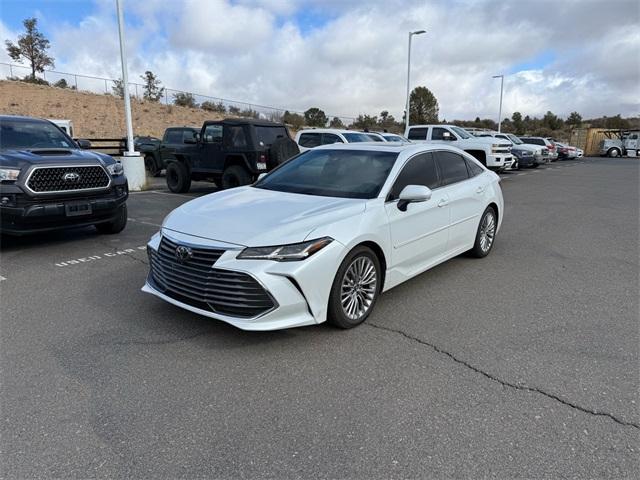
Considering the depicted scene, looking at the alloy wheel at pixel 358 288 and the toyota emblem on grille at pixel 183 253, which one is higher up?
the toyota emblem on grille at pixel 183 253

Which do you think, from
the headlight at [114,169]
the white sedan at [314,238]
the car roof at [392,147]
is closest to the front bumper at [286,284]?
the white sedan at [314,238]

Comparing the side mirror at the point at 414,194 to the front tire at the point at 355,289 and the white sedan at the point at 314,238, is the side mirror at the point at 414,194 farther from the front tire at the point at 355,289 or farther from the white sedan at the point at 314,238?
the front tire at the point at 355,289

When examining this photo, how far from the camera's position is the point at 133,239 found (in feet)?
23.9

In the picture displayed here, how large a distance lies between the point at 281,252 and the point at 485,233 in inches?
150

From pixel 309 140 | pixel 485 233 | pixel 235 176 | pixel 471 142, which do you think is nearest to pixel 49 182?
pixel 235 176

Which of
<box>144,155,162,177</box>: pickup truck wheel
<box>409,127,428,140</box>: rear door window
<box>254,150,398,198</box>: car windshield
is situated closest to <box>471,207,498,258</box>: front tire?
<box>254,150,398,198</box>: car windshield

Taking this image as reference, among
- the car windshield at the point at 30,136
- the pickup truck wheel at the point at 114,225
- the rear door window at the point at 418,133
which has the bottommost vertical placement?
the pickup truck wheel at the point at 114,225

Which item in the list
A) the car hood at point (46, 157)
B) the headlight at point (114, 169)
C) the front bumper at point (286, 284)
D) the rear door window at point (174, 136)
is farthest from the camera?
the rear door window at point (174, 136)

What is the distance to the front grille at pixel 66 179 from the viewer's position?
600 cm

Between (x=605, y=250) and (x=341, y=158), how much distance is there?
179 inches

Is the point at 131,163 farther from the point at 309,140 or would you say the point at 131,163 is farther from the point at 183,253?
the point at 183,253

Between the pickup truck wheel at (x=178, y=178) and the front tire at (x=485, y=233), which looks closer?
the front tire at (x=485, y=233)

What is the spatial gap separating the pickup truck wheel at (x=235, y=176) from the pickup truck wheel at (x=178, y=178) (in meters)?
1.87

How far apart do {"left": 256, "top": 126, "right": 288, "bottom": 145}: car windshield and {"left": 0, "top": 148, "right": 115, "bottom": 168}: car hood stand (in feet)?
15.2
